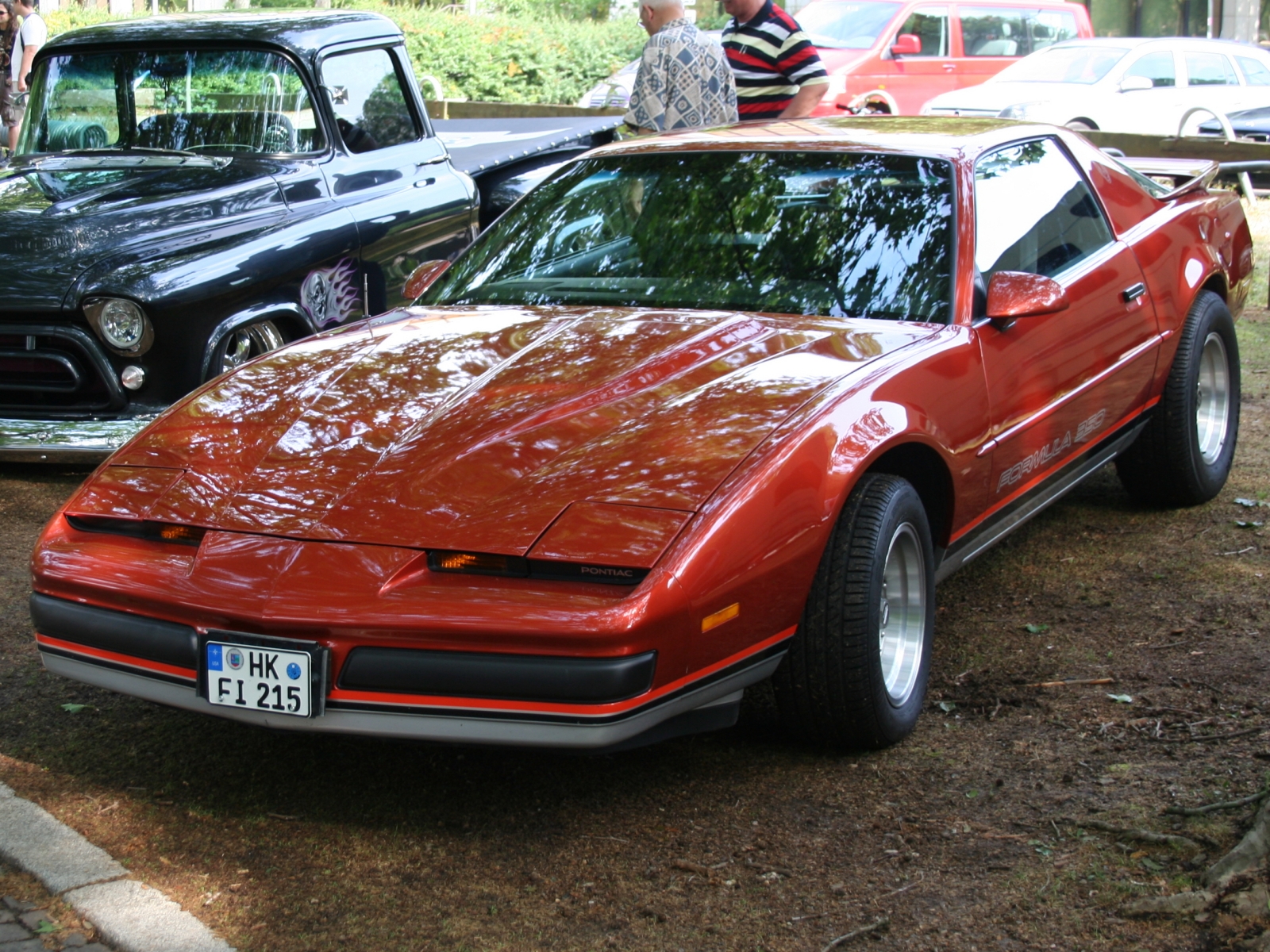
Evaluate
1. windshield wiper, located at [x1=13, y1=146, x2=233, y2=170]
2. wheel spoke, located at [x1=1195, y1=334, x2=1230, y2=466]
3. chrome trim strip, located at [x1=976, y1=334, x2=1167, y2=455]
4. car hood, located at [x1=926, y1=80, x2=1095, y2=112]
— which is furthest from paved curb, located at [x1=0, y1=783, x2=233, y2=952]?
car hood, located at [x1=926, y1=80, x2=1095, y2=112]

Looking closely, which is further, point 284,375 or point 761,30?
point 761,30

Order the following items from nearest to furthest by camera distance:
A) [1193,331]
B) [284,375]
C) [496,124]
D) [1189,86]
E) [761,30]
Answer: [284,375]
[1193,331]
[761,30]
[496,124]
[1189,86]

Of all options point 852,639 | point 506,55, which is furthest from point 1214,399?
point 506,55

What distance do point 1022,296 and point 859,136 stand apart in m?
0.85

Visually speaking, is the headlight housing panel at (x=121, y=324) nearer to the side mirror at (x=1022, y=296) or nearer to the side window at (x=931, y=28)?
the side mirror at (x=1022, y=296)

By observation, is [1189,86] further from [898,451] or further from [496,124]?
[898,451]

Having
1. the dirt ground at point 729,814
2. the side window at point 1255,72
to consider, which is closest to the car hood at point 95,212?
the dirt ground at point 729,814

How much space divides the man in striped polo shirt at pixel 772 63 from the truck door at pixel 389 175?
1.52 m

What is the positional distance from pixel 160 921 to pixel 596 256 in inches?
91.5

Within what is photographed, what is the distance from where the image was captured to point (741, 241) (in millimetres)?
4031

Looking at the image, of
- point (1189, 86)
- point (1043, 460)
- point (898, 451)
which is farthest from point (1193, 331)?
point (1189, 86)

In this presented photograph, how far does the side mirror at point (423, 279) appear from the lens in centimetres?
455

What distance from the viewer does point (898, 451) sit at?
344 cm

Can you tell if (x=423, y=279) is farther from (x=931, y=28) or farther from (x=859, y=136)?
(x=931, y=28)
